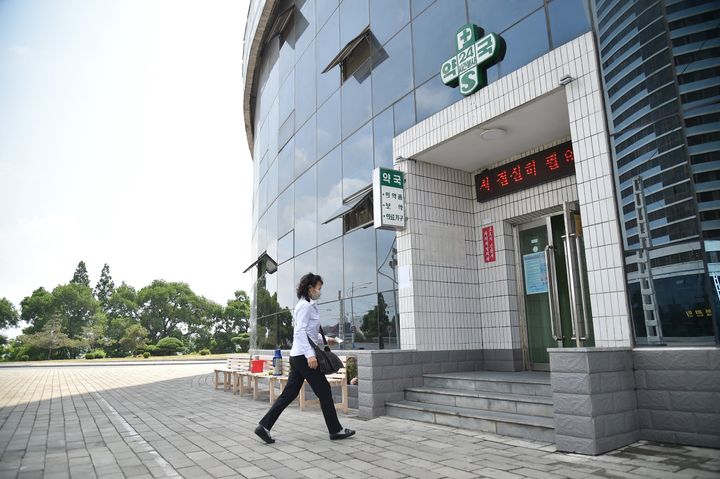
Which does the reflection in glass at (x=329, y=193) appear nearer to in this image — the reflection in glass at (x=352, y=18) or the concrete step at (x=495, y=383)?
the reflection in glass at (x=352, y=18)

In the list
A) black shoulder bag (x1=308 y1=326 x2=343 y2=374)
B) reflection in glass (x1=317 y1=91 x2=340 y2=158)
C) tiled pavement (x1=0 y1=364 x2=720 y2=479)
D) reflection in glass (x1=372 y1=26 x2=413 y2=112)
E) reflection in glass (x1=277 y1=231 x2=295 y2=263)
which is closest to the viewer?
tiled pavement (x1=0 y1=364 x2=720 y2=479)

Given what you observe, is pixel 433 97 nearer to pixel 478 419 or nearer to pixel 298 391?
pixel 478 419

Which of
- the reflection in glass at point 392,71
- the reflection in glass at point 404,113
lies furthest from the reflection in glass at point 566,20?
the reflection in glass at point 392,71

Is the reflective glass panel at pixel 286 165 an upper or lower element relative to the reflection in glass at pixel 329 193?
upper

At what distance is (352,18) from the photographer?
35.7ft

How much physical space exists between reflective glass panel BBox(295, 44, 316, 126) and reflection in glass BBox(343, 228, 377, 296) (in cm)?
453

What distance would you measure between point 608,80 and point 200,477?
5.64 meters

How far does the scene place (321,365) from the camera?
545 cm

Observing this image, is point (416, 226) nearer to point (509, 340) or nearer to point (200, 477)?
point (509, 340)

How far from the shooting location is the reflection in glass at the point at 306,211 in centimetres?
1227

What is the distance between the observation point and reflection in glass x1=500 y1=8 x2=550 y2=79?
241 inches

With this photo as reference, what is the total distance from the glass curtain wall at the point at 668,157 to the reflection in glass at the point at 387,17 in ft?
15.0

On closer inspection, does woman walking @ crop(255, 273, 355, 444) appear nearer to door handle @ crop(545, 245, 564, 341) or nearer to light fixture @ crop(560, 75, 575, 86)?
door handle @ crop(545, 245, 564, 341)

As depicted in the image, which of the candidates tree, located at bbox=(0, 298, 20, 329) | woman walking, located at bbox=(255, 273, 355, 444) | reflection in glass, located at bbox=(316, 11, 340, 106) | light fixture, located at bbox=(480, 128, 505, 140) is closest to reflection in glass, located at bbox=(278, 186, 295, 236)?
A: reflection in glass, located at bbox=(316, 11, 340, 106)
